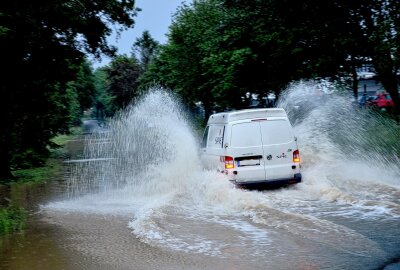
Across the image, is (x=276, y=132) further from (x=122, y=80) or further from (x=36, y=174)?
(x=122, y=80)

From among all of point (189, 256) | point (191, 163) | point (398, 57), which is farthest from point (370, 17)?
point (189, 256)

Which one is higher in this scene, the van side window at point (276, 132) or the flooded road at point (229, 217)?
the van side window at point (276, 132)

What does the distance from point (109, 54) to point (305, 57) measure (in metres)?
8.55

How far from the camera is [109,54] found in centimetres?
2320

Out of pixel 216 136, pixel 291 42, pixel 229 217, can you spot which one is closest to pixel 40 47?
pixel 216 136

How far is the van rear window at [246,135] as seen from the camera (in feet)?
40.0

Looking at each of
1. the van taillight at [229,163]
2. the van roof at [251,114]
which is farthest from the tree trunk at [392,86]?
the van taillight at [229,163]

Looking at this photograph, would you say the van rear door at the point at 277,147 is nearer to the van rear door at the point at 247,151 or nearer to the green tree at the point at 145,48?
the van rear door at the point at 247,151

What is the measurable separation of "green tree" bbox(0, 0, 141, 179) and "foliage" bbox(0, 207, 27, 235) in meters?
7.29

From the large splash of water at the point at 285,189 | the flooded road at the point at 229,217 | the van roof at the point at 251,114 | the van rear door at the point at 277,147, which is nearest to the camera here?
the flooded road at the point at 229,217

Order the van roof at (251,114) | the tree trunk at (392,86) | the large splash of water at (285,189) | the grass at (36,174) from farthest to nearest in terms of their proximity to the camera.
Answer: the tree trunk at (392,86) < the grass at (36,174) < the van roof at (251,114) < the large splash of water at (285,189)

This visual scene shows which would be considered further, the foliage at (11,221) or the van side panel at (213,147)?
the van side panel at (213,147)

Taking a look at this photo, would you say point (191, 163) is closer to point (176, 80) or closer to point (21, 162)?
point (21, 162)

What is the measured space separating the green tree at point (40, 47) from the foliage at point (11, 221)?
729 cm
